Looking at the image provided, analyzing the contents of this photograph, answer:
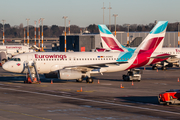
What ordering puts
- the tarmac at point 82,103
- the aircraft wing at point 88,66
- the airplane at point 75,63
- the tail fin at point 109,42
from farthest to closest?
the tail fin at point 109,42 < the airplane at point 75,63 < the aircraft wing at point 88,66 < the tarmac at point 82,103

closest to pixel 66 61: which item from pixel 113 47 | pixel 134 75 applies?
pixel 134 75

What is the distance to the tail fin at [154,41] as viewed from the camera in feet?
180

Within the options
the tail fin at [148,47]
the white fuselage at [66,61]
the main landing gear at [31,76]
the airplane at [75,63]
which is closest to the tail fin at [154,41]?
the tail fin at [148,47]

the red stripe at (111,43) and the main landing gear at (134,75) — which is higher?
the red stripe at (111,43)

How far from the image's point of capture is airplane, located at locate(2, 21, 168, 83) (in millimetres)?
48562

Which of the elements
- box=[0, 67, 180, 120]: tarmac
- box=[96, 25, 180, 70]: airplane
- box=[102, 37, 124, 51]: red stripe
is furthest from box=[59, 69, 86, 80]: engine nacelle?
box=[102, 37, 124, 51]: red stripe

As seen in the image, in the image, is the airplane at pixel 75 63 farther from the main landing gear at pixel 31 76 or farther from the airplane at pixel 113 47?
the airplane at pixel 113 47

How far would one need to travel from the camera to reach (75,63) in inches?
1980

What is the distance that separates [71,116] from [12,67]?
25851 millimetres

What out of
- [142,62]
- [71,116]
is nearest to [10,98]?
[71,116]

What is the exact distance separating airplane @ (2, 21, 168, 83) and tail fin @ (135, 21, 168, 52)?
1795 millimetres

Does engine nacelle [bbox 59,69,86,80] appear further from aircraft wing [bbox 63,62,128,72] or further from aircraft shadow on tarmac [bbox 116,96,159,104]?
aircraft shadow on tarmac [bbox 116,96,159,104]

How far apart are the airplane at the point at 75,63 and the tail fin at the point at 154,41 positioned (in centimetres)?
180

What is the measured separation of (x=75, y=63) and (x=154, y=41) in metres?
15.3
